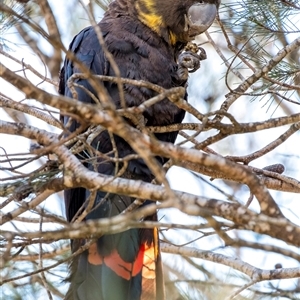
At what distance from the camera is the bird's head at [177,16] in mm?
2600

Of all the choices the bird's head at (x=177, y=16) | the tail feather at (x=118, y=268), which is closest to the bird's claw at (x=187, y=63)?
the bird's head at (x=177, y=16)

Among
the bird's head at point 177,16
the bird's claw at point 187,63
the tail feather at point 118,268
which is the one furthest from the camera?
the bird's head at point 177,16

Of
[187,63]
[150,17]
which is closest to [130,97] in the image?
[187,63]

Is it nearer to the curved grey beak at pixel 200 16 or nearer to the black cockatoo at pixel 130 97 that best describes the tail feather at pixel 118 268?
the black cockatoo at pixel 130 97

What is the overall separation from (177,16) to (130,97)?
1.85 feet

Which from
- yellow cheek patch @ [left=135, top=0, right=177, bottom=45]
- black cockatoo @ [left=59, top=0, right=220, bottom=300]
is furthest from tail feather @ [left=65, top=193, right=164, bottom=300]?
yellow cheek patch @ [left=135, top=0, right=177, bottom=45]

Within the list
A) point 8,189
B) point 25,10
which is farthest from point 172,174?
point 8,189

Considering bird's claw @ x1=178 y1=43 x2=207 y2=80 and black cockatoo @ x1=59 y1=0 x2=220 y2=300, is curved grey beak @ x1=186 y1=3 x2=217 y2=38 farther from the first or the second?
bird's claw @ x1=178 y1=43 x2=207 y2=80

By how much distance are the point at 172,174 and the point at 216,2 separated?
3.63 feet

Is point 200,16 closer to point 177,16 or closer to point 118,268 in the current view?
point 177,16

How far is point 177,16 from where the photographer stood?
2.66 metres

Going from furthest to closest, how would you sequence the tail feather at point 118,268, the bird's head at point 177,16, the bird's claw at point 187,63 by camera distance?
the bird's head at point 177,16
the bird's claw at point 187,63
the tail feather at point 118,268

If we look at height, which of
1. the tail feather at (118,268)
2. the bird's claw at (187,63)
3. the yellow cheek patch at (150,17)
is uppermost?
the yellow cheek patch at (150,17)

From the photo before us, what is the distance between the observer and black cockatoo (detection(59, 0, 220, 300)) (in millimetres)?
2031
